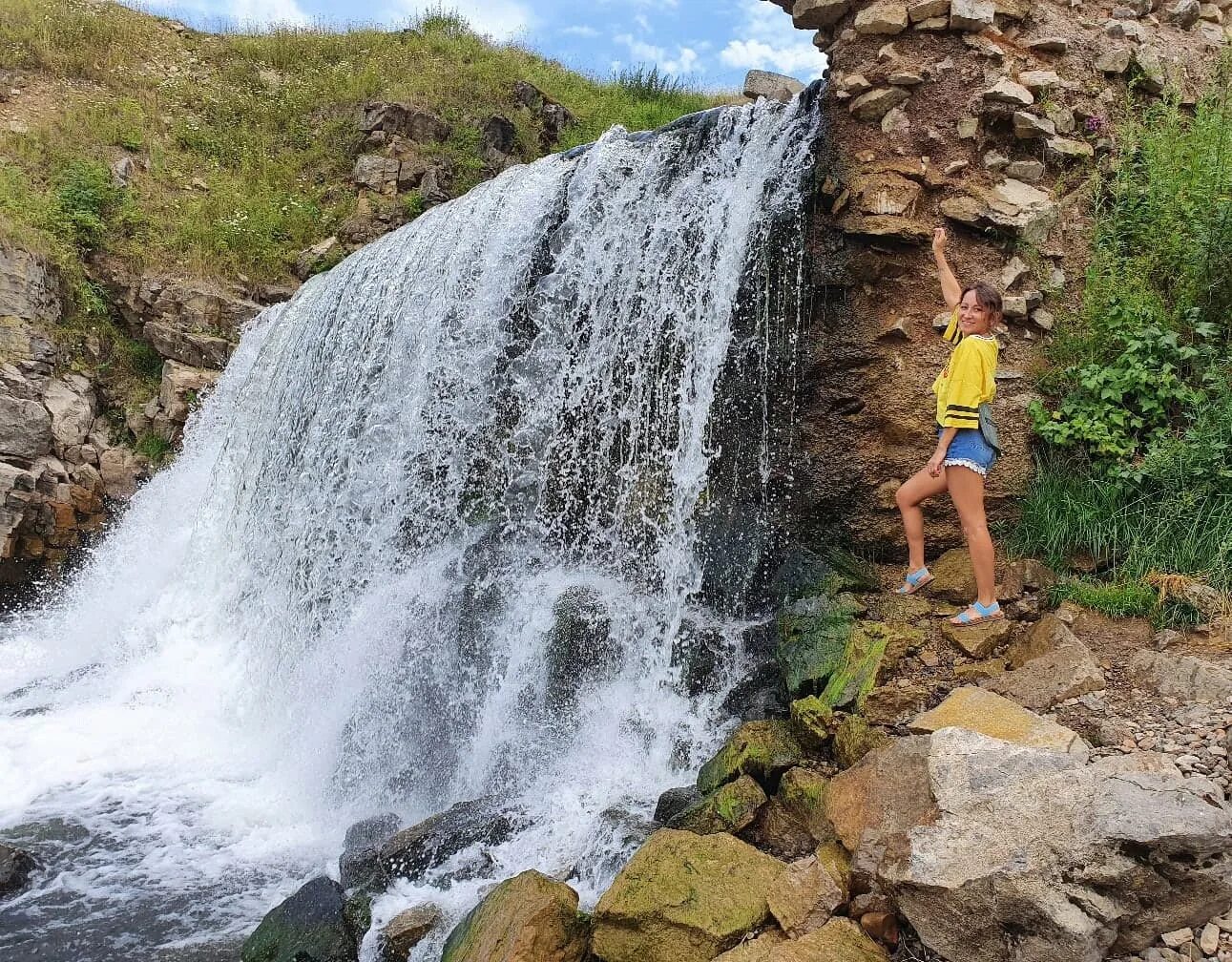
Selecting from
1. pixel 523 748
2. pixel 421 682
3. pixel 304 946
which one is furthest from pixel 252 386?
pixel 304 946

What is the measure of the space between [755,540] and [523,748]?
71.0 inches

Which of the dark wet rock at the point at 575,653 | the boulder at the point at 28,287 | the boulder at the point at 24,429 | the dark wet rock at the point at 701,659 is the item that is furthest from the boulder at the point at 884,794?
the boulder at the point at 28,287

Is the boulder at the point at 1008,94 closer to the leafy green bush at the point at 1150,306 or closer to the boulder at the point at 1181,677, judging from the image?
the leafy green bush at the point at 1150,306

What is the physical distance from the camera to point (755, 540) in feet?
16.0

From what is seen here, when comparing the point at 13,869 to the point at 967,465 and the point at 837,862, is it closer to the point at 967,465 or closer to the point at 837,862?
the point at 837,862

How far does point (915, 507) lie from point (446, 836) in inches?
111

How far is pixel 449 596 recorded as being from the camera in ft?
17.7

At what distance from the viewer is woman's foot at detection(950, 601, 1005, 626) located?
3734mm

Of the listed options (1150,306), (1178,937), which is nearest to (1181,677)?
(1178,937)

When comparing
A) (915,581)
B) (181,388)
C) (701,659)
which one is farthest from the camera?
(181,388)

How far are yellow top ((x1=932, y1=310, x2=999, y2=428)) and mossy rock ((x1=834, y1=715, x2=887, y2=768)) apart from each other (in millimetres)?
1407

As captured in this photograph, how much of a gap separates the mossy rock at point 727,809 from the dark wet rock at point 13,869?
339cm

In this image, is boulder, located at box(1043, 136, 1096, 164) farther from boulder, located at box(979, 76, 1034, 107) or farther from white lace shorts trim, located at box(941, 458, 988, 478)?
white lace shorts trim, located at box(941, 458, 988, 478)

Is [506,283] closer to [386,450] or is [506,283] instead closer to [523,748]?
[386,450]
